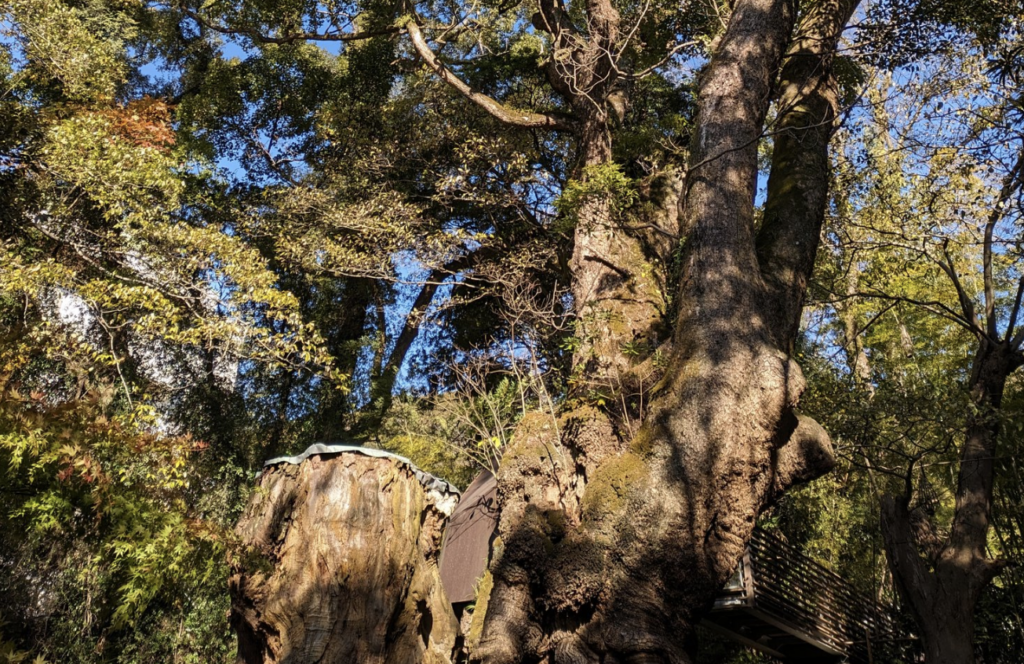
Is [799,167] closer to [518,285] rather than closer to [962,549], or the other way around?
[962,549]

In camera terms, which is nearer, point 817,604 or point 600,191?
point 600,191

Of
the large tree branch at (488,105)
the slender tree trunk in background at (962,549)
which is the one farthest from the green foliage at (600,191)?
the slender tree trunk in background at (962,549)

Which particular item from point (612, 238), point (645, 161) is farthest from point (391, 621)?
point (645, 161)

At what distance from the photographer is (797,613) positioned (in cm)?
810

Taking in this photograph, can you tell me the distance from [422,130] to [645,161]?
13.3 ft

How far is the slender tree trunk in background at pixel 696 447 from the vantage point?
453 centimetres

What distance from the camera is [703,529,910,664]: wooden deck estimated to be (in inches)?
303

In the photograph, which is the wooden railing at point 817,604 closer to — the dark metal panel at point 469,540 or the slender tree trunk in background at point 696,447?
the dark metal panel at point 469,540

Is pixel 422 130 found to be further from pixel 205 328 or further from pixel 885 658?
pixel 885 658

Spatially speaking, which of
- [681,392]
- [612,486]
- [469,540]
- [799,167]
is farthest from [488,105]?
[612,486]

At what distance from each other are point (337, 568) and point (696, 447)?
7.93 ft

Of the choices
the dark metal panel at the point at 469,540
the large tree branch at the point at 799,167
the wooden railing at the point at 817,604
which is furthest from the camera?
the dark metal panel at the point at 469,540

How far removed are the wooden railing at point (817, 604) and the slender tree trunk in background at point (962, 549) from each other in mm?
1369

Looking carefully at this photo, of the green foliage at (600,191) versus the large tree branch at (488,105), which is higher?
the large tree branch at (488,105)
